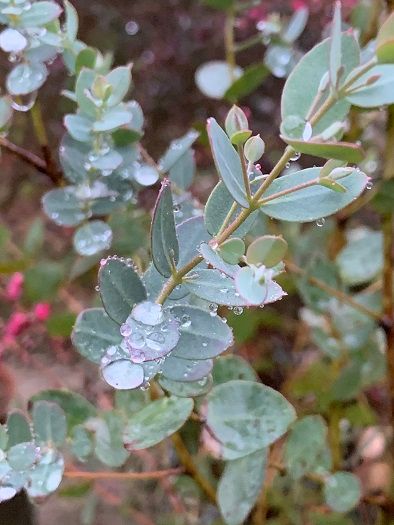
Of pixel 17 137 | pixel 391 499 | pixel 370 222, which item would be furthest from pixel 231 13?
pixel 17 137

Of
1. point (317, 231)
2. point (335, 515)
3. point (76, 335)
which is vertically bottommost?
point (335, 515)

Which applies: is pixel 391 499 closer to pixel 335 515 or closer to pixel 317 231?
pixel 335 515

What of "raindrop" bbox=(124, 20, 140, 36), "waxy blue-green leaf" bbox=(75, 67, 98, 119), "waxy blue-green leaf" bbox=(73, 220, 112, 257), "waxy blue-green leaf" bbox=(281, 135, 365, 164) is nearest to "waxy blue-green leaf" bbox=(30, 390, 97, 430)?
"waxy blue-green leaf" bbox=(73, 220, 112, 257)

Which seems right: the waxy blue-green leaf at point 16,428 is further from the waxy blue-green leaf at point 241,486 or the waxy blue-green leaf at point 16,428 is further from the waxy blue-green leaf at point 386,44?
the waxy blue-green leaf at point 386,44

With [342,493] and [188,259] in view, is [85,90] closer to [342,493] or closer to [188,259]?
[188,259]

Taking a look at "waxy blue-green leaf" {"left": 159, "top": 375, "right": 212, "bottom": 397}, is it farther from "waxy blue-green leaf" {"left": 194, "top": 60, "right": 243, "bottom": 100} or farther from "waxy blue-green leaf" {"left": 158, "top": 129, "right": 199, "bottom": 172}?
"waxy blue-green leaf" {"left": 194, "top": 60, "right": 243, "bottom": 100}


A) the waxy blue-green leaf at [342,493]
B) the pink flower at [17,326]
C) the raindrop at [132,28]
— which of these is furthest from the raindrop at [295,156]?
the raindrop at [132,28]

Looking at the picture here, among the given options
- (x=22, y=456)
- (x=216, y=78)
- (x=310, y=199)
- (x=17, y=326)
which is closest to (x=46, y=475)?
(x=22, y=456)
